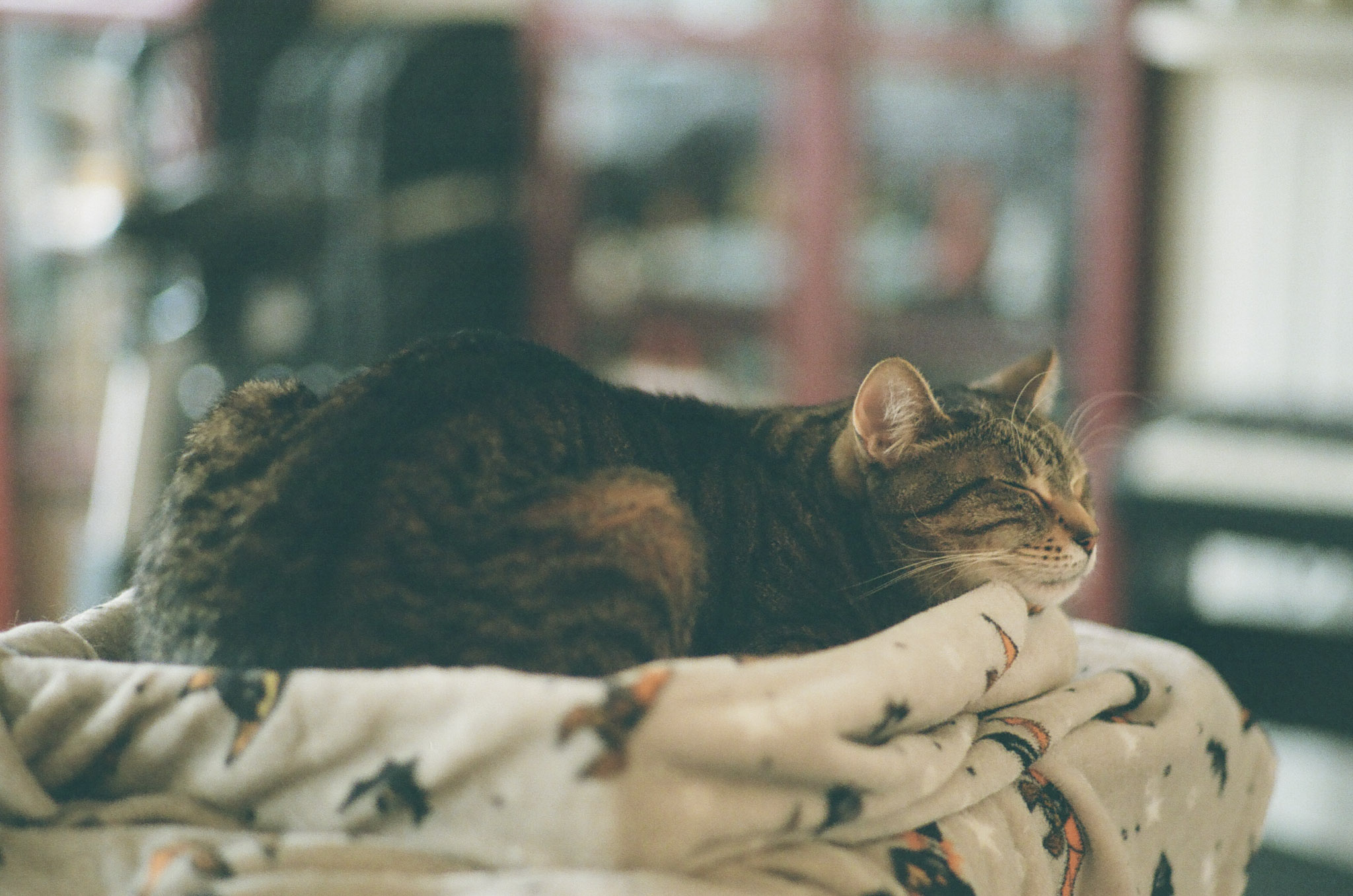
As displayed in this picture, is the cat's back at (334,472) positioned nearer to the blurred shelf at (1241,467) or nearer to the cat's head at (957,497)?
the cat's head at (957,497)

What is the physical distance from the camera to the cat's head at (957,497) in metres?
1.01

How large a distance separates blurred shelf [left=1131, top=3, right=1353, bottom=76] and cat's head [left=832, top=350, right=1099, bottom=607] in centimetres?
146

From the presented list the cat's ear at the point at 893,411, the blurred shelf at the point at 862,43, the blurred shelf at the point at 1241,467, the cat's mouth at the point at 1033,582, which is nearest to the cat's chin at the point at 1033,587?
the cat's mouth at the point at 1033,582

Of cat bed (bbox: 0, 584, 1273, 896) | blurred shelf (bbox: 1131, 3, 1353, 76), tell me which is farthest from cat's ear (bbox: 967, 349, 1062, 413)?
blurred shelf (bbox: 1131, 3, 1353, 76)

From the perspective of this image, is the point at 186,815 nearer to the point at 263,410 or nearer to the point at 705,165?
the point at 263,410

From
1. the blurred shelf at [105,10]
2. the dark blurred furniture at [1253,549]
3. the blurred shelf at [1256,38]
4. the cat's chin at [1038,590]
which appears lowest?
the dark blurred furniture at [1253,549]

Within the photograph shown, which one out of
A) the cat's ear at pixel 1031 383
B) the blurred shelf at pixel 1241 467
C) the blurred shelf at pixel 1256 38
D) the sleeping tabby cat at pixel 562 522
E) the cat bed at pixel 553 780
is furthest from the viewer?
the blurred shelf at pixel 1256 38

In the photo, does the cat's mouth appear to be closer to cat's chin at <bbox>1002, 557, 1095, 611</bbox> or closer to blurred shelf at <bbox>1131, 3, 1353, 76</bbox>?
cat's chin at <bbox>1002, 557, 1095, 611</bbox>

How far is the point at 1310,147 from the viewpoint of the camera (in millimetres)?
2367

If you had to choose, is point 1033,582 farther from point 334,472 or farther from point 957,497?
point 334,472

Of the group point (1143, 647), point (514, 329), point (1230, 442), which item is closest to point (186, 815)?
point (1143, 647)

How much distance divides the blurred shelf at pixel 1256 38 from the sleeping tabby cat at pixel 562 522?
1.43 meters

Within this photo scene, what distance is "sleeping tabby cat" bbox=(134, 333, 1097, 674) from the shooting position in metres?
0.75

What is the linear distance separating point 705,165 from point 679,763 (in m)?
2.48
